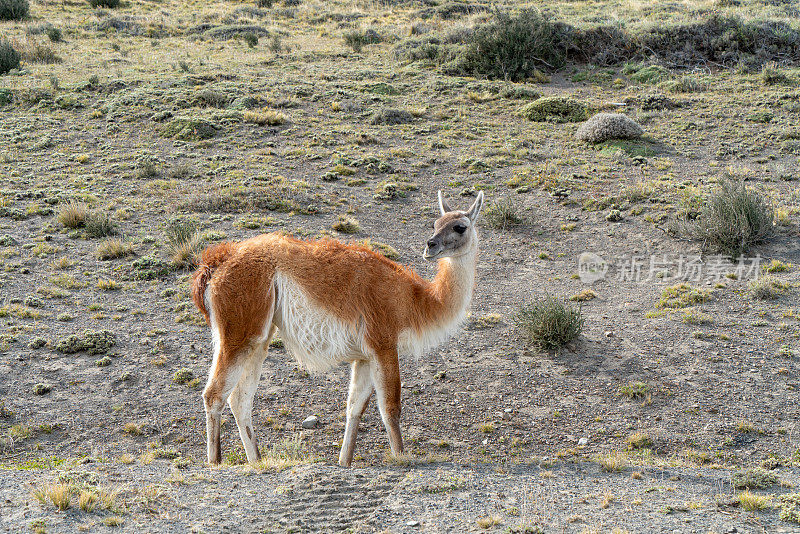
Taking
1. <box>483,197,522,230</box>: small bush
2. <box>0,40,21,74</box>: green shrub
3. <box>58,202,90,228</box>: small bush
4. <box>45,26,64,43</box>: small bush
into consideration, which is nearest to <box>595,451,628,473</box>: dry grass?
<box>483,197,522,230</box>: small bush

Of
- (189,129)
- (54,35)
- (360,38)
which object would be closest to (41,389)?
(189,129)

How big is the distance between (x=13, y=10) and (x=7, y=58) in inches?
363

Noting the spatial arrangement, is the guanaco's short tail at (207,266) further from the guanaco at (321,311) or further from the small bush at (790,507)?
the small bush at (790,507)

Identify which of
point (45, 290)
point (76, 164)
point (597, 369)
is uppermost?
point (76, 164)

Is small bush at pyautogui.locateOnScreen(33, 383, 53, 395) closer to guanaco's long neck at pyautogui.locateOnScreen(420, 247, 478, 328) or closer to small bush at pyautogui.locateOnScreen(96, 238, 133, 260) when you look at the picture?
small bush at pyautogui.locateOnScreen(96, 238, 133, 260)

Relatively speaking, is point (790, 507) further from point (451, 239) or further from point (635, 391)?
point (451, 239)

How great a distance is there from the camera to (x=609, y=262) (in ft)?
37.7

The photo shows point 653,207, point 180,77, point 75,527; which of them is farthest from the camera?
point 180,77

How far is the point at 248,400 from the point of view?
6.34 meters

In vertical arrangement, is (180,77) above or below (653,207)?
above

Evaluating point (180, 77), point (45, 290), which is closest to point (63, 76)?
point (180, 77)

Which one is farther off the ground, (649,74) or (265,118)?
(649,74)

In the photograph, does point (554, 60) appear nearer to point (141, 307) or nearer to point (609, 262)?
point (609, 262)

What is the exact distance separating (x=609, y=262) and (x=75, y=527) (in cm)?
893
